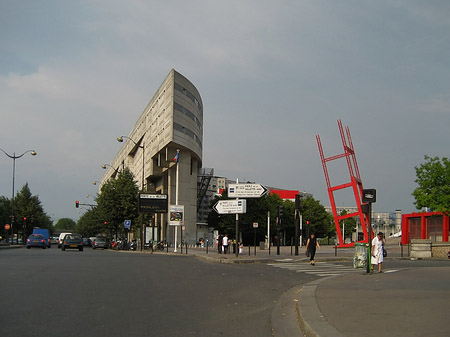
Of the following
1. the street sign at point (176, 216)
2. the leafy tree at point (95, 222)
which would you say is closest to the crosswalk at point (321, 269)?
the street sign at point (176, 216)

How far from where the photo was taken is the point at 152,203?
158 ft

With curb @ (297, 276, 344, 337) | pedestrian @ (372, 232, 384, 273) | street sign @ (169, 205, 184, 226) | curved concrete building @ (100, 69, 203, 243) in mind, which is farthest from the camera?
curved concrete building @ (100, 69, 203, 243)

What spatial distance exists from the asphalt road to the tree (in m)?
36.9

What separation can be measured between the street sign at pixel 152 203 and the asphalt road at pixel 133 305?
33.6 metres

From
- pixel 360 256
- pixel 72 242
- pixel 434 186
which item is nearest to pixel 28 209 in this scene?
pixel 72 242

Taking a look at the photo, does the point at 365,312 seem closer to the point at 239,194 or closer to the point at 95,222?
the point at 239,194

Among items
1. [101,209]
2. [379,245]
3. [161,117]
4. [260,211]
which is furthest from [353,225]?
[379,245]

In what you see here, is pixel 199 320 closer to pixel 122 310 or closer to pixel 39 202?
pixel 122 310

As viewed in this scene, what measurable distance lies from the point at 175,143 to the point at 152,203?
15.3m

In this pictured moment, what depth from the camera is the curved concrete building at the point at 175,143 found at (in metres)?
62.9

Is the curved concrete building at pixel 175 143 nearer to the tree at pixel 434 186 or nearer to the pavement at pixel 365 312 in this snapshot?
the tree at pixel 434 186

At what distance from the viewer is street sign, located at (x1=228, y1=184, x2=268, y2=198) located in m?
26.9

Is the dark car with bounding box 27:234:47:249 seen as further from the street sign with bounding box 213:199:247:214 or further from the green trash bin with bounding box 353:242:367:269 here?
the green trash bin with bounding box 353:242:367:269

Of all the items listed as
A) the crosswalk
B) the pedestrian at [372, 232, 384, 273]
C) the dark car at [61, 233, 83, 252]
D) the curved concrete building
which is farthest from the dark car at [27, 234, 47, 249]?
the pedestrian at [372, 232, 384, 273]
